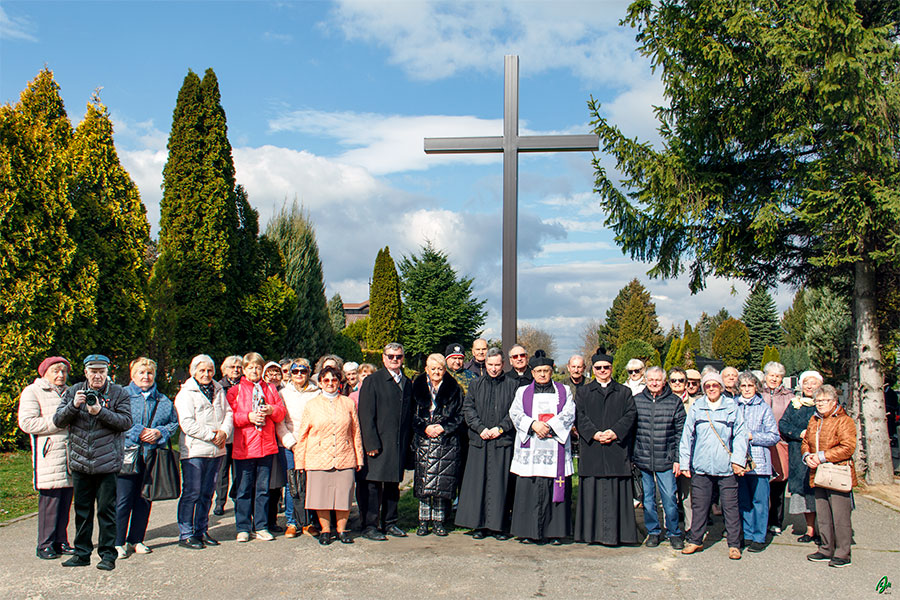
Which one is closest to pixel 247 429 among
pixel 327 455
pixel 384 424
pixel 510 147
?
pixel 327 455

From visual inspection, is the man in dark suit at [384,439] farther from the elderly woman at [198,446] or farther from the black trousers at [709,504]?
the black trousers at [709,504]

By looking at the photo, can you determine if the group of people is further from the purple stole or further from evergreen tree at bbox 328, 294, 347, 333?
evergreen tree at bbox 328, 294, 347, 333

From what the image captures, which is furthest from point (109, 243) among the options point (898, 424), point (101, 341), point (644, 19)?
point (898, 424)

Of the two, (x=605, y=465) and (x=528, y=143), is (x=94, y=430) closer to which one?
(x=605, y=465)

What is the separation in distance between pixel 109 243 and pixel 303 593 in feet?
34.3

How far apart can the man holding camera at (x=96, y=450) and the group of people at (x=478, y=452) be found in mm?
225

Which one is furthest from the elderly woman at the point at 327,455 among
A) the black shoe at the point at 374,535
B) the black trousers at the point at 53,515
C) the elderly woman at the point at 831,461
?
the elderly woman at the point at 831,461

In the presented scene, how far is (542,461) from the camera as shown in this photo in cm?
691

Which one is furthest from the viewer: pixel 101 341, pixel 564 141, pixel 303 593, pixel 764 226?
pixel 101 341

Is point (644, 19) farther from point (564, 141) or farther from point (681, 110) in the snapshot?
point (564, 141)

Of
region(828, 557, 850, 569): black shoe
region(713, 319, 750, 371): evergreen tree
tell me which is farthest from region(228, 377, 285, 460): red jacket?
region(713, 319, 750, 371): evergreen tree

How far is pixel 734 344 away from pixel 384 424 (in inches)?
1935

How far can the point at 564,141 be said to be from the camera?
30.7ft

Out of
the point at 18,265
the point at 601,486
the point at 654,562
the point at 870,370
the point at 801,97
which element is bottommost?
the point at 654,562
